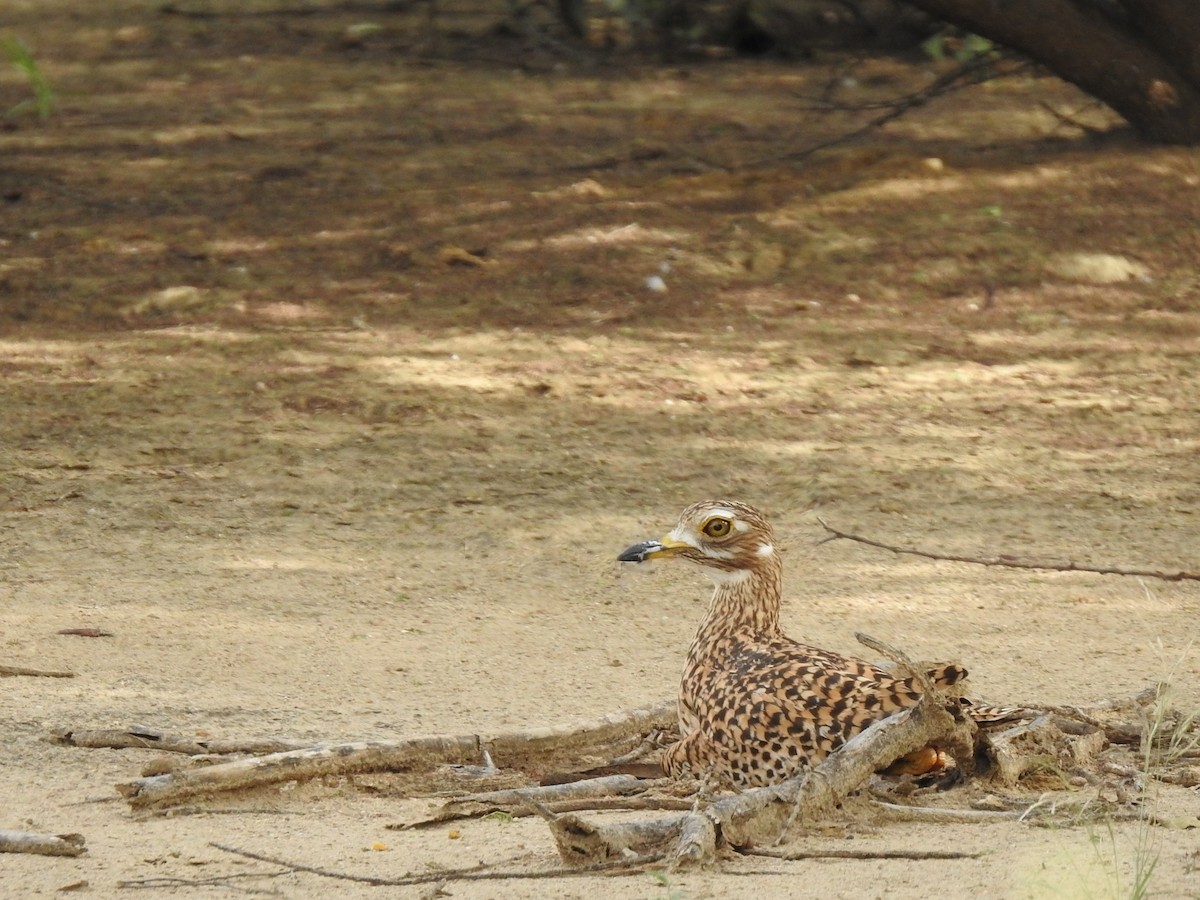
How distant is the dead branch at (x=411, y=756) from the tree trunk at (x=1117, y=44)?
6.44 meters

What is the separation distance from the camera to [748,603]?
4523 mm

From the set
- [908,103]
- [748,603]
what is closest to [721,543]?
[748,603]

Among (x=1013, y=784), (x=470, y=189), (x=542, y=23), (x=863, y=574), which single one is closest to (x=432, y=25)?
(x=542, y=23)

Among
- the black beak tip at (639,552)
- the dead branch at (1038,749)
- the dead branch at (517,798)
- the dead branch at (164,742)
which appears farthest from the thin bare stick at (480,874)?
the black beak tip at (639,552)

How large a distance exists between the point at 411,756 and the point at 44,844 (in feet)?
3.10

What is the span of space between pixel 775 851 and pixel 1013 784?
72cm

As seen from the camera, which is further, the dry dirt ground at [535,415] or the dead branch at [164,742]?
the dry dirt ground at [535,415]

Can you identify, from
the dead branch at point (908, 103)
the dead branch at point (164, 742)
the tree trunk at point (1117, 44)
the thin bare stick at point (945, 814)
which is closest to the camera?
the thin bare stick at point (945, 814)

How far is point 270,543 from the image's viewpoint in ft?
21.9

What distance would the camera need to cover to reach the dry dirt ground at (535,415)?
4570 mm

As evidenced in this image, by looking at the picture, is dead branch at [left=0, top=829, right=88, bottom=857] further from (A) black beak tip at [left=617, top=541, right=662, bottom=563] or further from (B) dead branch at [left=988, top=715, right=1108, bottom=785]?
(B) dead branch at [left=988, top=715, right=1108, bottom=785]

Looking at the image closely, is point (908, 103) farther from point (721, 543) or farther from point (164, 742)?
point (164, 742)

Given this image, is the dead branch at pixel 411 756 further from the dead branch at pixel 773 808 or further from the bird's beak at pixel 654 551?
the dead branch at pixel 773 808

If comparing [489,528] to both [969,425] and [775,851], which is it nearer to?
[969,425]
